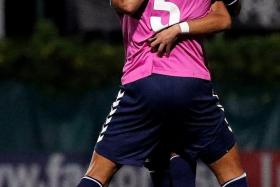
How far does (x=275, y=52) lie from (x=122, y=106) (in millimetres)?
5571

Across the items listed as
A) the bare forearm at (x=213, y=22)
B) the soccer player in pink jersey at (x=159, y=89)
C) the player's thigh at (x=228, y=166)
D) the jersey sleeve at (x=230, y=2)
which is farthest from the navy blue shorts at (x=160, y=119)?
the jersey sleeve at (x=230, y=2)

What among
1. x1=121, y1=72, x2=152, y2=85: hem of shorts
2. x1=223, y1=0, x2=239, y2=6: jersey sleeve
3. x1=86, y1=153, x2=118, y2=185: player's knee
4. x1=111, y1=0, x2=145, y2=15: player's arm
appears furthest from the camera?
x1=223, y1=0, x2=239, y2=6: jersey sleeve

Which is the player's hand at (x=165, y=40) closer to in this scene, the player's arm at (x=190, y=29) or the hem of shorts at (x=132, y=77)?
the player's arm at (x=190, y=29)

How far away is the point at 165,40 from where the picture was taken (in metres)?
6.12

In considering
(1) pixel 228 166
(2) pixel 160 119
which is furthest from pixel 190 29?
(1) pixel 228 166

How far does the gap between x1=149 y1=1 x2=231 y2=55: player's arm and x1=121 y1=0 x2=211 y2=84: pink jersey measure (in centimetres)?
4

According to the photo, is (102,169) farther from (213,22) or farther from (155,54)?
(213,22)

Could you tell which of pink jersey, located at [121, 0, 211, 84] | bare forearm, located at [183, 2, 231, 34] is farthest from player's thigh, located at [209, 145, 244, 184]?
bare forearm, located at [183, 2, 231, 34]

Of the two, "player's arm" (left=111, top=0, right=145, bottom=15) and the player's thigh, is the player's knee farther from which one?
"player's arm" (left=111, top=0, right=145, bottom=15)

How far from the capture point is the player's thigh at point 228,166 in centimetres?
649

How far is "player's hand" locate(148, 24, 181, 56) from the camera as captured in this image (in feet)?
20.1

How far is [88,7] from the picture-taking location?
13219mm

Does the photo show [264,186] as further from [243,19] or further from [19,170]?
[243,19]

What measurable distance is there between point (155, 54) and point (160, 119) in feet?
1.06
